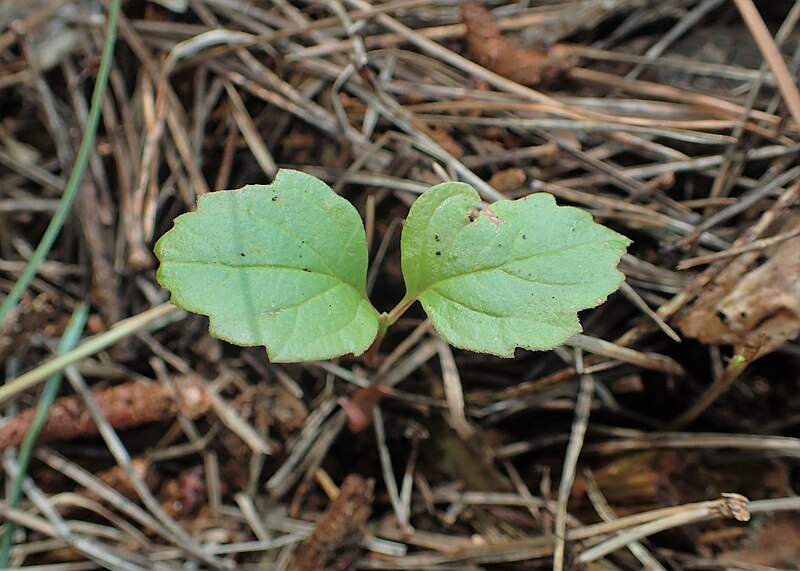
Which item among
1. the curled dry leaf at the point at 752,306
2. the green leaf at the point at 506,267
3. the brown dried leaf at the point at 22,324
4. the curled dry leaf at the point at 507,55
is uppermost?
the curled dry leaf at the point at 507,55

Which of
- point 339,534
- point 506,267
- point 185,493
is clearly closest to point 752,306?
point 506,267

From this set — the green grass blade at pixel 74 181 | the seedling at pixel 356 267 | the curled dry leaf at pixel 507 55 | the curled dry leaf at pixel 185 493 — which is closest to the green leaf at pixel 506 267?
the seedling at pixel 356 267

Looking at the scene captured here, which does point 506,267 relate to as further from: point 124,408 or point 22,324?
point 22,324

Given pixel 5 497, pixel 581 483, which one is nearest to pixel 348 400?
pixel 581 483

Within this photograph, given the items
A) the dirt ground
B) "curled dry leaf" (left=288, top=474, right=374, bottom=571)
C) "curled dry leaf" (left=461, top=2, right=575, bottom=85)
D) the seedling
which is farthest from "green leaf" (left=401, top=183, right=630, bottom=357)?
"curled dry leaf" (left=461, top=2, right=575, bottom=85)

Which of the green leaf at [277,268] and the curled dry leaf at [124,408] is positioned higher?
the green leaf at [277,268]

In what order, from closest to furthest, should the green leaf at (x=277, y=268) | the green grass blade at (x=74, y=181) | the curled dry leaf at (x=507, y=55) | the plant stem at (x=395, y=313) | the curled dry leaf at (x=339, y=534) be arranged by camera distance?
the green leaf at (x=277, y=268) → the plant stem at (x=395, y=313) → the curled dry leaf at (x=339, y=534) → the green grass blade at (x=74, y=181) → the curled dry leaf at (x=507, y=55)

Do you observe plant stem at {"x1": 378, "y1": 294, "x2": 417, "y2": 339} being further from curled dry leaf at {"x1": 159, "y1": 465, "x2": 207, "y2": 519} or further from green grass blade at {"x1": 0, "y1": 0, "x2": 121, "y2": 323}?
green grass blade at {"x1": 0, "y1": 0, "x2": 121, "y2": 323}

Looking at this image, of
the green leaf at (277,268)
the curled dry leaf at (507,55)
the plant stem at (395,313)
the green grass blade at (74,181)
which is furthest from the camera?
the curled dry leaf at (507,55)

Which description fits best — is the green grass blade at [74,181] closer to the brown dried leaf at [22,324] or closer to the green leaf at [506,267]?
the brown dried leaf at [22,324]
